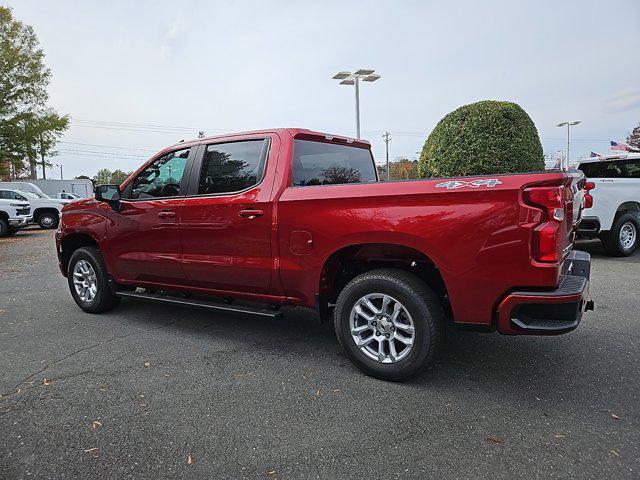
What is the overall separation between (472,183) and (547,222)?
49 cm

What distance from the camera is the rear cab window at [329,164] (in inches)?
150

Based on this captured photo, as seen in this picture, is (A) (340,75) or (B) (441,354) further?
(A) (340,75)

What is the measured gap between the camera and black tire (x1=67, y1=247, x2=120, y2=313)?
A: 197 inches

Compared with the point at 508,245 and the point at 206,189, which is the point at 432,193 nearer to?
the point at 508,245

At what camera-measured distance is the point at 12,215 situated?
1570 cm

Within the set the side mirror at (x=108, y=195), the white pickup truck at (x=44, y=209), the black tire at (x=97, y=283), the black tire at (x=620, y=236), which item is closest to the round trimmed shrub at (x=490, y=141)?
the black tire at (x=620, y=236)

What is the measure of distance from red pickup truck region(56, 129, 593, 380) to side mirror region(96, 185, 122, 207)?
1 cm

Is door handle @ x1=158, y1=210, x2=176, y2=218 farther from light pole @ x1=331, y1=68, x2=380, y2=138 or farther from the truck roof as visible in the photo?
light pole @ x1=331, y1=68, x2=380, y2=138

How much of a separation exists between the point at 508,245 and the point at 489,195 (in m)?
0.32

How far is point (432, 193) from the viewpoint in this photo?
2883 mm

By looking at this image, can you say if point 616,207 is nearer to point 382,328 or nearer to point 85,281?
point 382,328

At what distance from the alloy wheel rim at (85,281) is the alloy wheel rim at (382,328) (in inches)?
132

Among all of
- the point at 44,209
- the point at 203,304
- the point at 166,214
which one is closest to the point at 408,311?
the point at 203,304

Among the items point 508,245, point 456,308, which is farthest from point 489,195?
point 456,308
